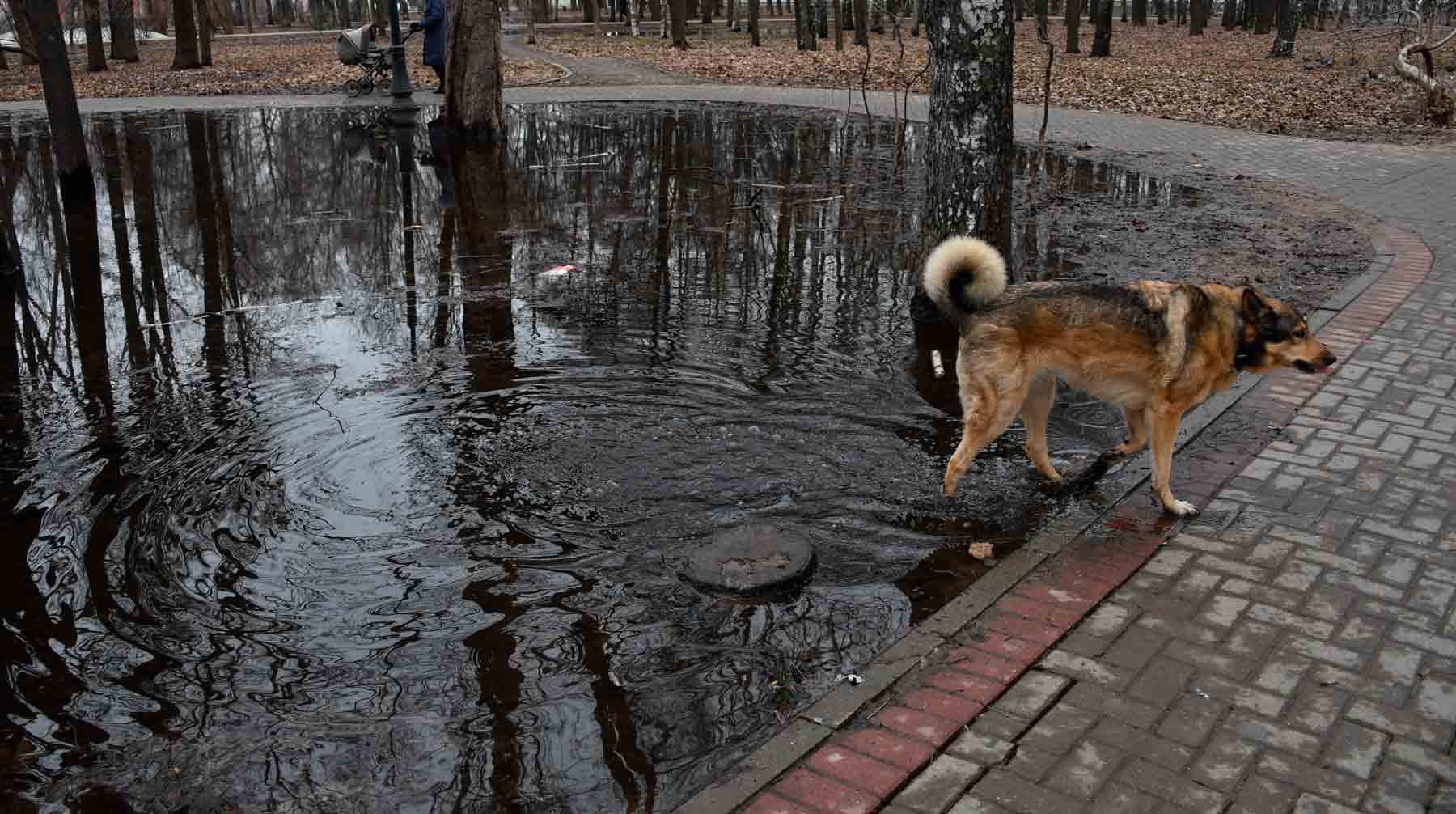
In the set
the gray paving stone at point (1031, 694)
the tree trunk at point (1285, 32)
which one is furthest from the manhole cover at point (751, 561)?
the tree trunk at point (1285, 32)

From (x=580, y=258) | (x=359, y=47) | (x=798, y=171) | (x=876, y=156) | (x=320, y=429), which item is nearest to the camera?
(x=320, y=429)

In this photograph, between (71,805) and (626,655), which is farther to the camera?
(626,655)

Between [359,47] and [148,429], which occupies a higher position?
[359,47]

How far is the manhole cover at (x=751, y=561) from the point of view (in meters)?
5.10

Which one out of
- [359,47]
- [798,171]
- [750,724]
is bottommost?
[750,724]

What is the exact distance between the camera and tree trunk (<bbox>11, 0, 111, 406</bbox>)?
1074 centimetres

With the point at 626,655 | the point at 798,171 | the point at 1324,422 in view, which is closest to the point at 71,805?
the point at 626,655

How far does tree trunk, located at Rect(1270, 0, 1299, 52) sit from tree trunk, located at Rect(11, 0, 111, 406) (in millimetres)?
32000

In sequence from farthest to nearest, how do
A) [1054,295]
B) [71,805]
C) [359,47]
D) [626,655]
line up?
[359,47] → [1054,295] → [626,655] → [71,805]

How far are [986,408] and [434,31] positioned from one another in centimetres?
2014

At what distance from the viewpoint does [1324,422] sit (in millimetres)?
6938

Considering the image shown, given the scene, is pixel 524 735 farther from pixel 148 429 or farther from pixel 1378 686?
pixel 148 429

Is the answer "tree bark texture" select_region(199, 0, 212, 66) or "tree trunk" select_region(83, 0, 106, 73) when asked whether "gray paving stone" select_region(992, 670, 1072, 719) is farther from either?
"tree bark texture" select_region(199, 0, 212, 66)

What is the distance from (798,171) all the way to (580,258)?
5.78 m
